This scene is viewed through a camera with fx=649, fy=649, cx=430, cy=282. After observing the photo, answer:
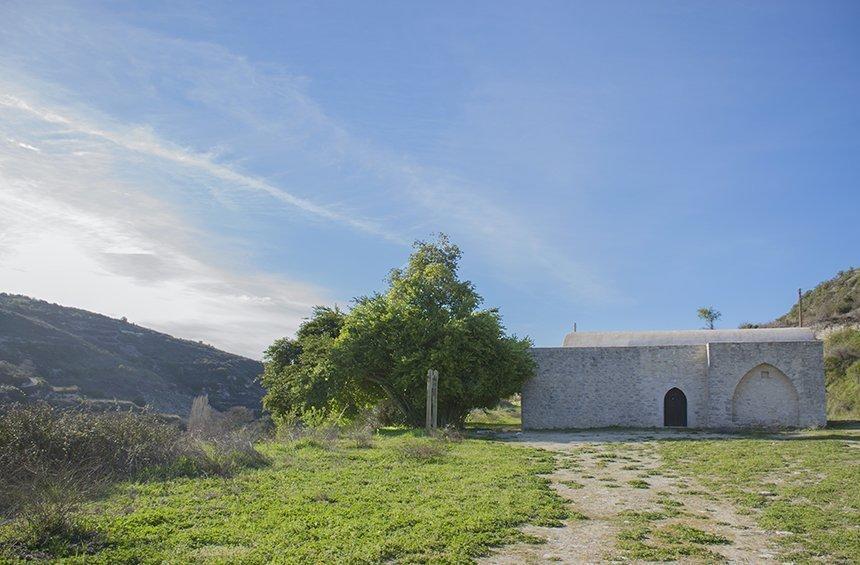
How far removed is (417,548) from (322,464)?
20.5 ft

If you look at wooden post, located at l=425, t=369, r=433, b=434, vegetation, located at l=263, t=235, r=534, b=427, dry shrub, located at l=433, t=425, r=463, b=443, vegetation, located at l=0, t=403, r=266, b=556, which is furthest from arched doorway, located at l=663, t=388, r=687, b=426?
vegetation, located at l=0, t=403, r=266, b=556

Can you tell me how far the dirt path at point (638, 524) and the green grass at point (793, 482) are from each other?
1.11ft

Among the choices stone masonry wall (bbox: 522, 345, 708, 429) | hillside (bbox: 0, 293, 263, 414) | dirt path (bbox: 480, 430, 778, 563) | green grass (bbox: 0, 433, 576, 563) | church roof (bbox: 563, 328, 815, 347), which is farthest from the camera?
hillside (bbox: 0, 293, 263, 414)

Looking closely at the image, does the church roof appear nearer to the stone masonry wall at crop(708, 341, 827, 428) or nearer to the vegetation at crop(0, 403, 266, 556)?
the stone masonry wall at crop(708, 341, 827, 428)

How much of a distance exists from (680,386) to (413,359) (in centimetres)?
1096

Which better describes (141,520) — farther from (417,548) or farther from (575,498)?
(575,498)

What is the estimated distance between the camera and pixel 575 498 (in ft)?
30.4

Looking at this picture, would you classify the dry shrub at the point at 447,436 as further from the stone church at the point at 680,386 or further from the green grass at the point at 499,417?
the stone church at the point at 680,386

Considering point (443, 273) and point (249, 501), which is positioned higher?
point (443, 273)

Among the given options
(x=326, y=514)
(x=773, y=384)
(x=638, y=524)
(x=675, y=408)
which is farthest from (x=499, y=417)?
(x=326, y=514)

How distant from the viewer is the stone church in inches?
954

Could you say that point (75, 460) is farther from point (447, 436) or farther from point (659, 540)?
point (447, 436)

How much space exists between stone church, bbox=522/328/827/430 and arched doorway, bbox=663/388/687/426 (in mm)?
37

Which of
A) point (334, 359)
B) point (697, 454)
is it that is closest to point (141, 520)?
point (697, 454)
